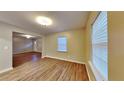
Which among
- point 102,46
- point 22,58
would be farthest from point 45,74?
point 22,58

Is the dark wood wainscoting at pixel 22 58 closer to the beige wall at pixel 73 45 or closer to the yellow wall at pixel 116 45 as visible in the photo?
the beige wall at pixel 73 45

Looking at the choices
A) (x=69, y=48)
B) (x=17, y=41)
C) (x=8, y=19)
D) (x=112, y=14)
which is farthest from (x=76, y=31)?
(x=17, y=41)

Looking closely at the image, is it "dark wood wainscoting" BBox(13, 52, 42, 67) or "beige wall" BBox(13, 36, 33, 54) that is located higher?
"beige wall" BBox(13, 36, 33, 54)

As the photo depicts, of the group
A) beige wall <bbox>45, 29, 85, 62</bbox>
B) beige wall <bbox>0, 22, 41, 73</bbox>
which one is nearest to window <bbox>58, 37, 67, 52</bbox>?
beige wall <bbox>45, 29, 85, 62</bbox>

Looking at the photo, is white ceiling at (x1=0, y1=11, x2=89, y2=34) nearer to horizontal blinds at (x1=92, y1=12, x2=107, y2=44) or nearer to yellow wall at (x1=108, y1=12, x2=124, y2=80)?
horizontal blinds at (x1=92, y1=12, x2=107, y2=44)

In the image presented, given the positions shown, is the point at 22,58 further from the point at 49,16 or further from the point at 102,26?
the point at 102,26

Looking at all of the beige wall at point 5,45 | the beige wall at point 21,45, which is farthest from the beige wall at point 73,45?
the beige wall at point 21,45

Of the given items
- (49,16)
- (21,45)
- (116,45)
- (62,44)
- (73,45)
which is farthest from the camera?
(21,45)

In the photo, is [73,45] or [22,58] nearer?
[73,45]

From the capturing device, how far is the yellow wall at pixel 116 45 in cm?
78

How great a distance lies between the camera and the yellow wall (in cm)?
78

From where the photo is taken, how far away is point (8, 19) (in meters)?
3.28

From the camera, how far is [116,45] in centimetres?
81

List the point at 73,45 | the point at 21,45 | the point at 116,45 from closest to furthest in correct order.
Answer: the point at 116,45, the point at 73,45, the point at 21,45
